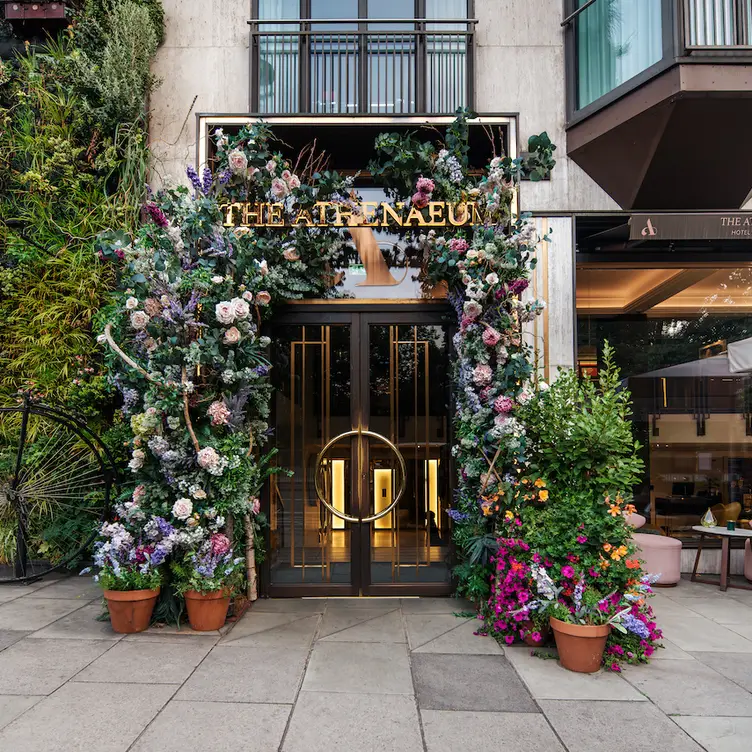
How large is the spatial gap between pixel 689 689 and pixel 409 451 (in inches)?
117

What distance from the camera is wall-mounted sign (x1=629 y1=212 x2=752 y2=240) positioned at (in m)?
5.88

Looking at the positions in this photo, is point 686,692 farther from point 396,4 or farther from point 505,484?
point 396,4

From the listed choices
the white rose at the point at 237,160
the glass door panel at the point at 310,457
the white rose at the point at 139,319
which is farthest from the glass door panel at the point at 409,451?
the white rose at the point at 139,319

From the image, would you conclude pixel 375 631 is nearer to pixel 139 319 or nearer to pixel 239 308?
pixel 239 308

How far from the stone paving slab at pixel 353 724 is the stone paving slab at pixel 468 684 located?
0.20 metres

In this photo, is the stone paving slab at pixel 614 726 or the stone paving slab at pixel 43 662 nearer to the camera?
the stone paving slab at pixel 614 726

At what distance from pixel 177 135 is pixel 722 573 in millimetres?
7671

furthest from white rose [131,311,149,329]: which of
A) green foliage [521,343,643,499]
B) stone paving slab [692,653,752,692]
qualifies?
stone paving slab [692,653,752,692]

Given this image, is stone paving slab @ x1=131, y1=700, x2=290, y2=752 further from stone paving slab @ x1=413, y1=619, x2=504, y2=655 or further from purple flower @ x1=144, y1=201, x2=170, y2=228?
purple flower @ x1=144, y1=201, x2=170, y2=228

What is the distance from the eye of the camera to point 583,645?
3891 millimetres

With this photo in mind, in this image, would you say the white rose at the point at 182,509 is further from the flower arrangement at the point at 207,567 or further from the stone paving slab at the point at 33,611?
the stone paving slab at the point at 33,611

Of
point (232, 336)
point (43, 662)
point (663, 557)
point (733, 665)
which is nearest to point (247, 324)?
point (232, 336)

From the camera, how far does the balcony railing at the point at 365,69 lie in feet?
19.9

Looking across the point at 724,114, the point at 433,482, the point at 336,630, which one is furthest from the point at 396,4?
the point at 336,630
